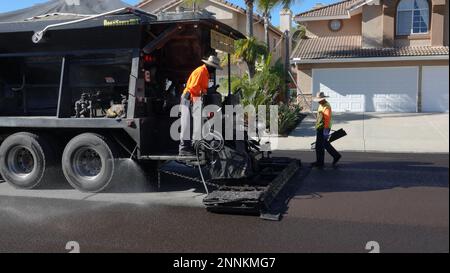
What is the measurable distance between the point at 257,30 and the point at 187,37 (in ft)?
72.4

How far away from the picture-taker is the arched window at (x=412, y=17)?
23156 mm

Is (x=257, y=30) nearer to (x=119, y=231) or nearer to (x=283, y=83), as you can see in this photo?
(x=283, y=83)

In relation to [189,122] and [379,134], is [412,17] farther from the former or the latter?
[189,122]

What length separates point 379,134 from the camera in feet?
49.8

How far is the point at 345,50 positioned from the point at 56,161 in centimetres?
1872

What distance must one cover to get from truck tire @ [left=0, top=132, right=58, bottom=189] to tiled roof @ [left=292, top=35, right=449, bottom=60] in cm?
1737

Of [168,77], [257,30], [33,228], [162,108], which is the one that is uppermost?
[257,30]

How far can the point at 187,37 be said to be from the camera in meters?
7.93

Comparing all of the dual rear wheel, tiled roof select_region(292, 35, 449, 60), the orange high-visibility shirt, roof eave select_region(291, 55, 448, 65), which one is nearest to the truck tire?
the dual rear wheel

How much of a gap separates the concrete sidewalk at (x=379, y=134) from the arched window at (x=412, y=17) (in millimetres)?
5524

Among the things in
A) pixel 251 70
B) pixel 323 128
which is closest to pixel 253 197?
pixel 323 128

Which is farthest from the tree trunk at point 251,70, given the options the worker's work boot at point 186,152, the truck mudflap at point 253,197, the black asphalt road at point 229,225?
the worker's work boot at point 186,152

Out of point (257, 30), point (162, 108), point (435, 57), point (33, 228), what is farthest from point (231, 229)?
point (257, 30)

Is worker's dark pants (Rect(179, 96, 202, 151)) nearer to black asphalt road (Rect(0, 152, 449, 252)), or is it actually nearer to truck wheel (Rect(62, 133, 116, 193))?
black asphalt road (Rect(0, 152, 449, 252))
